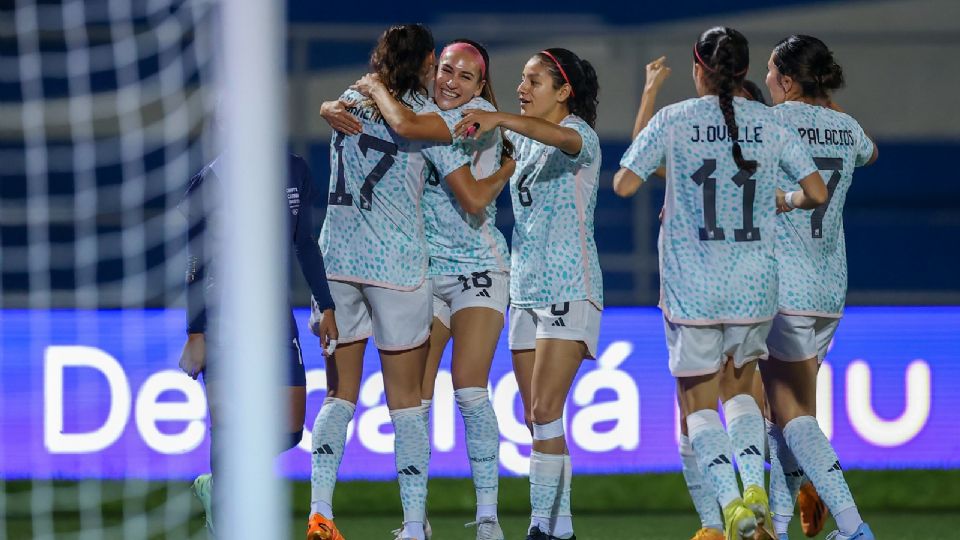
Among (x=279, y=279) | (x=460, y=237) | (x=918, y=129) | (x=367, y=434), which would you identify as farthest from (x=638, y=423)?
(x=918, y=129)

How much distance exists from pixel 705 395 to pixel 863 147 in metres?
1.14

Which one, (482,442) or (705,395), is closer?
(705,395)

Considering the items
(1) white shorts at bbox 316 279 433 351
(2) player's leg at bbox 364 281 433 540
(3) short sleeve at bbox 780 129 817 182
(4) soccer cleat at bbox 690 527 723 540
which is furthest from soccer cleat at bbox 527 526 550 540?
(3) short sleeve at bbox 780 129 817 182

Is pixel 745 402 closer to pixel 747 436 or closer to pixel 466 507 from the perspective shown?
pixel 747 436

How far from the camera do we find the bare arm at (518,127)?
482 cm

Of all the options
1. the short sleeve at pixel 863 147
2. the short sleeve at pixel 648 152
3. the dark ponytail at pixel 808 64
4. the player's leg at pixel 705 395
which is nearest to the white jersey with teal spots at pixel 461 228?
the short sleeve at pixel 648 152

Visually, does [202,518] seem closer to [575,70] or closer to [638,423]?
[638,423]

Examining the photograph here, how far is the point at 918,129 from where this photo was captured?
12.9m

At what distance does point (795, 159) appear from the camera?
4.82 metres

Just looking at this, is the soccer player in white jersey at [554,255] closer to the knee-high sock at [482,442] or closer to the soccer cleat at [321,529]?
the knee-high sock at [482,442]

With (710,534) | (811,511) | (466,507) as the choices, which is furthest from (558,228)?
(466,507)

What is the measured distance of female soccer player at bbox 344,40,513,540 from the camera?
5293 millimetres

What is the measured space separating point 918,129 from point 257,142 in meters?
10.8

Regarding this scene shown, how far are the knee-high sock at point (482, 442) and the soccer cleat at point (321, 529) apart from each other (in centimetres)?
54
